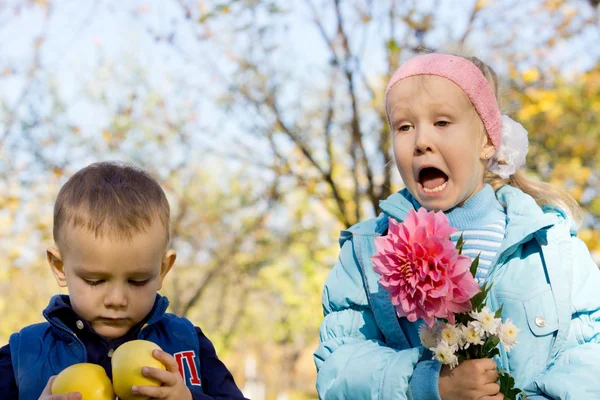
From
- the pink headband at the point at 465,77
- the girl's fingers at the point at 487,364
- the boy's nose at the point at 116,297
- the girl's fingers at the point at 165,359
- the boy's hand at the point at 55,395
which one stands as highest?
the pink headband at the point at 465,77

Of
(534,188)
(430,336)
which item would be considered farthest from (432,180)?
(430,336)

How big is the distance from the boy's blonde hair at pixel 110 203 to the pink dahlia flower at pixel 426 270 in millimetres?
891

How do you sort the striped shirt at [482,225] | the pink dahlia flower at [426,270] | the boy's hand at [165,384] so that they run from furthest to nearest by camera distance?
the striped shirt at [482,225]
the boy's hand at [165,384]
the pink dahlia flower at [426,270]

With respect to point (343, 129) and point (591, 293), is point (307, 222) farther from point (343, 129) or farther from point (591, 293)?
point (591, 293)

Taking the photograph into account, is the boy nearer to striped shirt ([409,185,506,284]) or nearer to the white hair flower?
striped shirt ([409,185,506,284])

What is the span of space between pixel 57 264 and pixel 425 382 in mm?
1368

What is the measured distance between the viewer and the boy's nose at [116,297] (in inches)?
106

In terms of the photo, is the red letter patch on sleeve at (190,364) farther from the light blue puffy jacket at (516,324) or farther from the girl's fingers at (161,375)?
the light blue puffy jacket at (516,324)

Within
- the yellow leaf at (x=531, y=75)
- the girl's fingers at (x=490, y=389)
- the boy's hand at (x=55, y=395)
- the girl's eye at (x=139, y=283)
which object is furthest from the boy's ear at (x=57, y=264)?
the yellow leaf at (x=531, y=75)

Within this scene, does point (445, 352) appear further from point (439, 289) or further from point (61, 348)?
point (61, 348)

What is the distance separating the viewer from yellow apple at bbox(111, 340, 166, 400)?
2393 mm

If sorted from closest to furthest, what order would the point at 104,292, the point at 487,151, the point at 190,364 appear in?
the point at 104,292
the point at 190,364
the point at 487,151

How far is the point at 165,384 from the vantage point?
96.1 inches

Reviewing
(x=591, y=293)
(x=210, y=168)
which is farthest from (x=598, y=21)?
(x=591, y=293)
